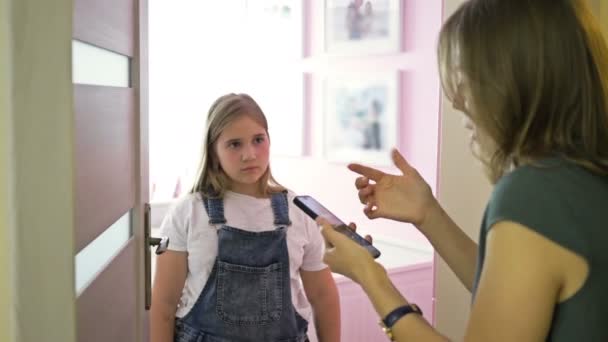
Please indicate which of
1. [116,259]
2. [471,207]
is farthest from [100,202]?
[471,207]

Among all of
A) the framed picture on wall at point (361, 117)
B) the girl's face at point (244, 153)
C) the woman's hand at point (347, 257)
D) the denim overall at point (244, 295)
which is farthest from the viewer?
the framed picture on wall at point (361, 117)

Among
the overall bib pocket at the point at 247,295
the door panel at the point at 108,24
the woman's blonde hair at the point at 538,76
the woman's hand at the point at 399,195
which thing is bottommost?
the overall bib pocket at the point at 247,295

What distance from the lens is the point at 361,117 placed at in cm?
312

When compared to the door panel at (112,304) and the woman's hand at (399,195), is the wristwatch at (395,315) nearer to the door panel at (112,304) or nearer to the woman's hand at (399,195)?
the woman's hand at (399,195)

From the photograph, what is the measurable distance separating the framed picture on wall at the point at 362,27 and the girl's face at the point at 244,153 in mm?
1239

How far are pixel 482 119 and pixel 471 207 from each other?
2.90 feet

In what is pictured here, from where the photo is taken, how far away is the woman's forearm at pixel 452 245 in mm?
1166

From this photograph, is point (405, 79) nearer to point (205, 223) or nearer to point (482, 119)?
point (205, 223)

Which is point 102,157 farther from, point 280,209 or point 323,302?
point 323,302

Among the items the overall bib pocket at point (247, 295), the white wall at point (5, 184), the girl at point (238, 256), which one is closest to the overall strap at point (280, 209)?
the girl at point (238, 256)

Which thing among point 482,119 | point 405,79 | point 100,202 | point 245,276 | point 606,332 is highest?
point 405,79

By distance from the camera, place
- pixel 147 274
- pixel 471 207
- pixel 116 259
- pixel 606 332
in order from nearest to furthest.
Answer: pixel 606 332, pixel 116 259, pixel 147 274, pixel 471 207

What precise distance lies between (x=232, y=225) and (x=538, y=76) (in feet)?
3.54

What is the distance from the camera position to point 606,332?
2.80 feet
